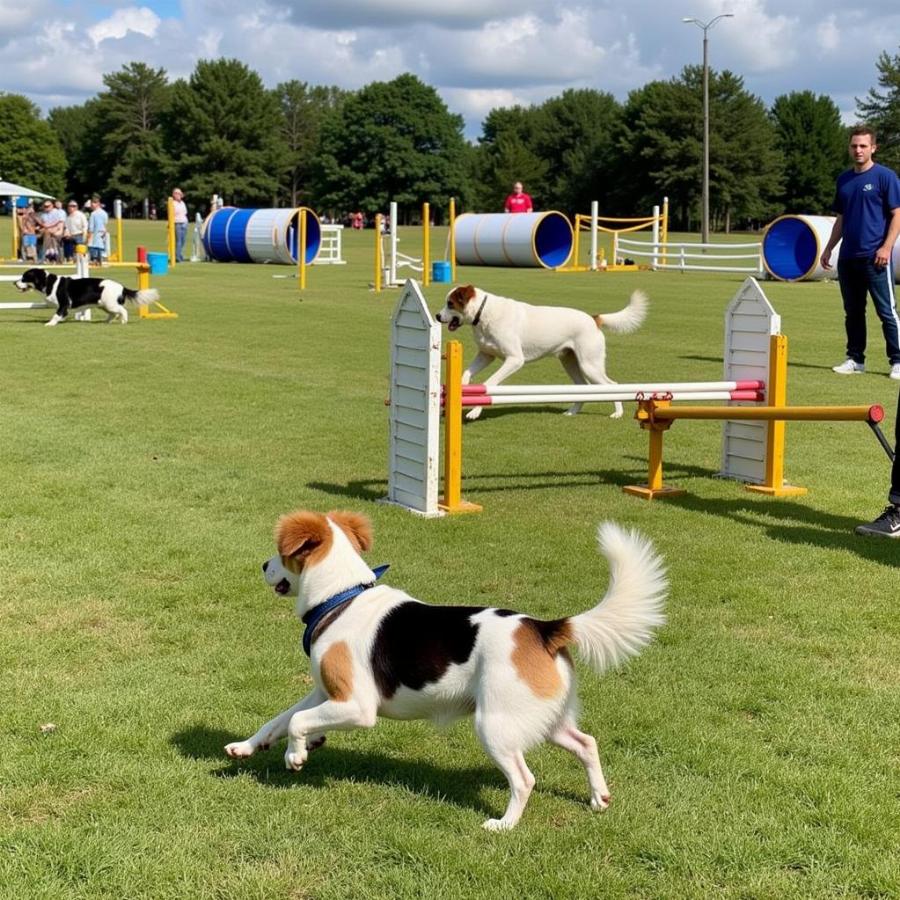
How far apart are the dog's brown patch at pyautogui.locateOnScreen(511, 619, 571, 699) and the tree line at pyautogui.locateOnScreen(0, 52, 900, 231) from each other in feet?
306

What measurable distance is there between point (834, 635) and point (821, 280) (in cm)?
2807

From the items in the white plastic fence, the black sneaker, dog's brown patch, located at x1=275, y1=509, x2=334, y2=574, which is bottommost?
the black sneaker

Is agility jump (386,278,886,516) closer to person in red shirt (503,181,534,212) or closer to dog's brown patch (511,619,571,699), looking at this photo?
dog's brown patch (511,619,571,699)

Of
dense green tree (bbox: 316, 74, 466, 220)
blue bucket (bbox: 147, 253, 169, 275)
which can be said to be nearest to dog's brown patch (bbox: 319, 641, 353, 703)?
blue bucket (bbox: 147, 253, 169, 275)

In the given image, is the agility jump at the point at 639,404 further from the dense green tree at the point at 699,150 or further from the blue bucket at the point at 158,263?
the dense green tree at the point at 699,150

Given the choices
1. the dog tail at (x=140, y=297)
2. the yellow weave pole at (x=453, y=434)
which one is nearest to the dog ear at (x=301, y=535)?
the yellow weave pole at (x=453, y=434)

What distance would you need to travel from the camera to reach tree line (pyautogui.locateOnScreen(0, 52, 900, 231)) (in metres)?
96.7

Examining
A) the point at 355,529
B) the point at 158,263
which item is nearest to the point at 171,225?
the point at 158,263

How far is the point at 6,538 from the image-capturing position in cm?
686

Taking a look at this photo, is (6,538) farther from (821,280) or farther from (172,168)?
(172,168)

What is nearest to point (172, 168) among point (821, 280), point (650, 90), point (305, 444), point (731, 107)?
point (650, 90)

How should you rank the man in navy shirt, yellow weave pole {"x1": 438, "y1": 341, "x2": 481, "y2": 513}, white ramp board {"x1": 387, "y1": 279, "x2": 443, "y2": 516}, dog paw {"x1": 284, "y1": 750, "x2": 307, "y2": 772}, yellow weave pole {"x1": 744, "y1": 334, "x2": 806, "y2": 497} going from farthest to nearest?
the man in navy shirt, yellow weave pole {"x1": 744, "y1": 334, "x2": 806, "y2": 497}, yellow weave pole {"x1": 438, "y1": 341, "x2": 481, "y2": 513}, white ramp board {"x1": 387, "y1": 279, "x2": 443, "y2": 516}, dog paw {"x1": 284, "y1": 750, "x2": 307, "y2": 772}

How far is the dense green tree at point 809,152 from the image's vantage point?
104250 mm

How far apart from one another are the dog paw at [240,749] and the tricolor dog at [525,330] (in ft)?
26.3
